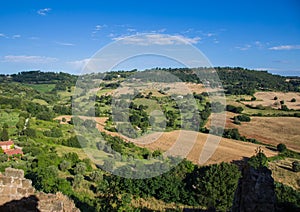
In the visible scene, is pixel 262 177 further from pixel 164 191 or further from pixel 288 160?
pixel 288 160

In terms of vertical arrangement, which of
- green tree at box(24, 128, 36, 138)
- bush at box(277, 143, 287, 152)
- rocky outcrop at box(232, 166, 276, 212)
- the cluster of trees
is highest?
rocky outcrop at box(232, 166, 276, 212)

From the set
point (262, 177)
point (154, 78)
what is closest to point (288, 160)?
point (262, 177)

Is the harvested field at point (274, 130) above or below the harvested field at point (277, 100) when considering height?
below

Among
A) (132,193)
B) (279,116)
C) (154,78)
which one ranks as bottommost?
(132,193)

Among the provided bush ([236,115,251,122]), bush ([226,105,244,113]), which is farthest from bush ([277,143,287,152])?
bush ([226,105,244,113])

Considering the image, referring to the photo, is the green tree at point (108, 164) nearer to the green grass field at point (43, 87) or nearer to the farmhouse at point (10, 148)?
the farmhouse at point (10, 148)

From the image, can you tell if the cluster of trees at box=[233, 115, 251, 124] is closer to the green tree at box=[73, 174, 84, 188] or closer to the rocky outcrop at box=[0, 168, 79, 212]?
the green tree at box=[73, 174, 84, 188]

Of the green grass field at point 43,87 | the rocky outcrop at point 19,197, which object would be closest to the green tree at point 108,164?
the rocky outcrop at point 19,197
